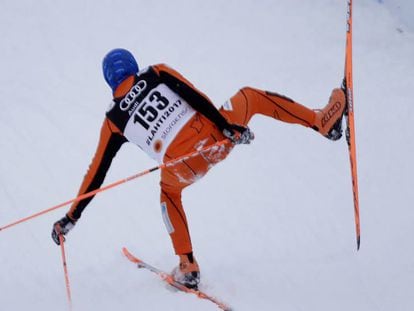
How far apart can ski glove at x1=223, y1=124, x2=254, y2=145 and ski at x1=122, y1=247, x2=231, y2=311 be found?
847mm

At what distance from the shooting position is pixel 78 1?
7320mm

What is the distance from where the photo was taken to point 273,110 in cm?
312

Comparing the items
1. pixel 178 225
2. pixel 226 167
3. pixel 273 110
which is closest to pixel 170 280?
pixel 178 225

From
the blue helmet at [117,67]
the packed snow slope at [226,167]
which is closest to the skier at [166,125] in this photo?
the blue helmet at [117,67]

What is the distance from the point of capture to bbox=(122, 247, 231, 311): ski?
280cm

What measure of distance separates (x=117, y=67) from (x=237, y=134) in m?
0.72

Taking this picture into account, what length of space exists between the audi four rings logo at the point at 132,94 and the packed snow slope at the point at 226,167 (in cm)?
103

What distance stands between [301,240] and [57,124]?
9.59ft

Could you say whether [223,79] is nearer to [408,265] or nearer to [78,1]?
[78,1]

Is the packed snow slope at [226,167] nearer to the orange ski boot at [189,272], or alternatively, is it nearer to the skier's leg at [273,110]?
the orange ski boot at [189,272]

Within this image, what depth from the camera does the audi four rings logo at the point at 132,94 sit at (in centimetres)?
271

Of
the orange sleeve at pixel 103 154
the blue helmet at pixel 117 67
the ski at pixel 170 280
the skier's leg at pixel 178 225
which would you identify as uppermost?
the blue helmet at pixel 117 67

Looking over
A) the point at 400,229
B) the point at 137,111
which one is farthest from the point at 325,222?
the point at 137,111

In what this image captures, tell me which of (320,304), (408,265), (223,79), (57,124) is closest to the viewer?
(320,304)
